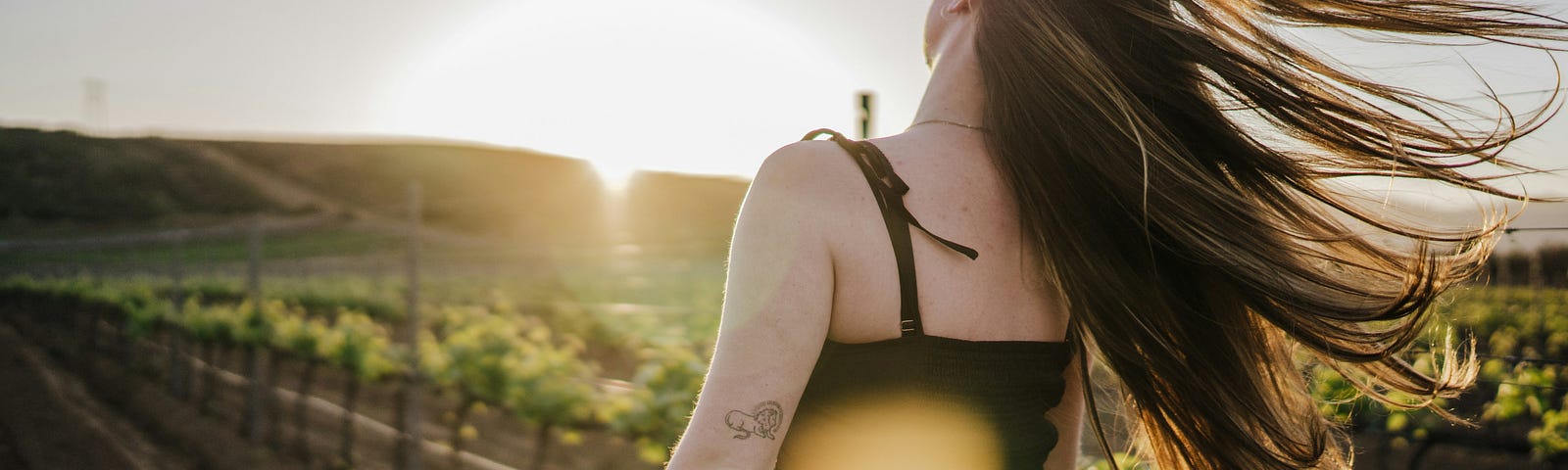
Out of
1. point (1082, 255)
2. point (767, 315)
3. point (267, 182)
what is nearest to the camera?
point (767, 315)

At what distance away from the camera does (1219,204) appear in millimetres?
1072

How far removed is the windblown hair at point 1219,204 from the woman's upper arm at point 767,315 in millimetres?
277

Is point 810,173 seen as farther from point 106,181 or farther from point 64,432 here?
point 106,181

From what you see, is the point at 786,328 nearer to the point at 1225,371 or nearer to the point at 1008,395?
the point at 1008,395

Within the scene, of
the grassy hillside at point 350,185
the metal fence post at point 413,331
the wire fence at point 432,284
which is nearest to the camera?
the metal fence post at point 413,331

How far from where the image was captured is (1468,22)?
46.4 inches

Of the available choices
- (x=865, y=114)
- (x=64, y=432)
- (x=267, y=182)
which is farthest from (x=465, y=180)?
(x=865, y=114)

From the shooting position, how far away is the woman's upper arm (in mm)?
861

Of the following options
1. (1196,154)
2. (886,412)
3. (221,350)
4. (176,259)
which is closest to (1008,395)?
(886,412)

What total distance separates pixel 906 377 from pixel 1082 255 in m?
0.27

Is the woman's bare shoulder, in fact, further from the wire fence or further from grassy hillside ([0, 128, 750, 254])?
grassy hillside ([0, 128, 750, 254])

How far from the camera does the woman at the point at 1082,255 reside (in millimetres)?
881

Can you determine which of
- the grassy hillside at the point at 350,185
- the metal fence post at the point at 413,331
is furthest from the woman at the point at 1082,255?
the grassy hillside at the point at 350,185

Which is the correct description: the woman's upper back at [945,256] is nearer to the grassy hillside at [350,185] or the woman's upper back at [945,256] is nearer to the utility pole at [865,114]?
the utility pole at [865,114]
